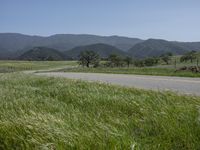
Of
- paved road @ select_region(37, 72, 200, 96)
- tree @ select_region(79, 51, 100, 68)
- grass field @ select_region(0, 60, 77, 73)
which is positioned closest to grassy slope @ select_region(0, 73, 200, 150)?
paved road @ select_region(37, 72, 200, 96)

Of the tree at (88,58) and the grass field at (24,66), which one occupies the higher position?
the tree at (88,58)

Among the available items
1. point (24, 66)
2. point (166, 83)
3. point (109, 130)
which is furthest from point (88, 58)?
point (109, 130)

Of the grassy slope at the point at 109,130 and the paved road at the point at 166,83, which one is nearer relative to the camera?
the grassy slope at the point at 109,130

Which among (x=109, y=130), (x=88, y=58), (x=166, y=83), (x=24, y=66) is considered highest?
(x=109, y=130)

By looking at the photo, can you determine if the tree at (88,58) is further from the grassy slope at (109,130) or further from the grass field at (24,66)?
the grassy slope at (109,130)

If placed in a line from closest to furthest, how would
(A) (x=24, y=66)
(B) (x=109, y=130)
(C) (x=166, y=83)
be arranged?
(B) (x=109, y=130) → (C) (x=166, y=83) → (A) (x=24, y=66)

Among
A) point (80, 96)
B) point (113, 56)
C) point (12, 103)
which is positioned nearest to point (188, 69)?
point (80, 96)

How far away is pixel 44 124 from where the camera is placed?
4801 mm

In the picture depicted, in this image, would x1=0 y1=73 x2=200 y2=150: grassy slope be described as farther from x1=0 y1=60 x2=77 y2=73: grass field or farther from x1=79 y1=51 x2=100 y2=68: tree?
x1=79 y1=51 x2=100 y2=68: tree

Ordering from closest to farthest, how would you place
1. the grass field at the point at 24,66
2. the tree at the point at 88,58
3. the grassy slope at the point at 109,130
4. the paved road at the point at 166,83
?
the grassy slope at the point at 109,130 < the paved road at the point at 166,83 < the grass field at the point at 24,66 < the tree at the point at 88,58

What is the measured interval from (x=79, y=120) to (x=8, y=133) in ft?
3.48

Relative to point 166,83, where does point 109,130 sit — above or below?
above

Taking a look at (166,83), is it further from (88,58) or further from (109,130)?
(88,58)

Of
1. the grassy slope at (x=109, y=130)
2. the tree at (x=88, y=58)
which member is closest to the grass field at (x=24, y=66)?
the tree at (x=88, y=58)
